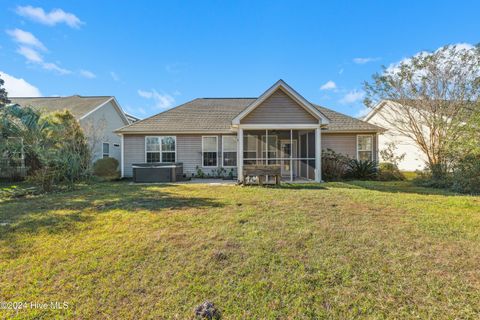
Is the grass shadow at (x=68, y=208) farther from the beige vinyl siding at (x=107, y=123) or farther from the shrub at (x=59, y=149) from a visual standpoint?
the beige vinyl siding at (x=107, y=123)

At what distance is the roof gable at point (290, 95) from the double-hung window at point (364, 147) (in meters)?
4.95

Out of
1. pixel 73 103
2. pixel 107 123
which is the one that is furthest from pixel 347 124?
pixel 73 103

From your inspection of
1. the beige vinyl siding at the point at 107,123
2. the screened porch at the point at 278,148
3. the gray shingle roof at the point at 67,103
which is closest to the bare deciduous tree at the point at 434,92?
the screened porch at the point at 278,148

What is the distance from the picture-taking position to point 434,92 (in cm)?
1142

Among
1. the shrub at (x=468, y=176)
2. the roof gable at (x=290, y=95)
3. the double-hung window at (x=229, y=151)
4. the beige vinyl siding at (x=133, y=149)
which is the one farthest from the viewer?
the double-hung window at (x=229, y=151)

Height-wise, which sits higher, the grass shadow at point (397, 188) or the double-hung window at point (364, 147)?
the double-hung window at point (364, 147)

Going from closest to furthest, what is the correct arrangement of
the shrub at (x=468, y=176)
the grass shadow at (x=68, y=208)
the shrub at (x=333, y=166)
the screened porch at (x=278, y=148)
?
1. the grass shadow at (x=68, y=208)
2. the shrub at (x=468, y=176)
3. the shrub at (x=333, y=166)
4. the screened porch at (x=278, y=148)

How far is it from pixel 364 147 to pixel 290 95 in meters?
6.77

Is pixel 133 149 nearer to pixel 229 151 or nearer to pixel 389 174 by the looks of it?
pixel 229 151

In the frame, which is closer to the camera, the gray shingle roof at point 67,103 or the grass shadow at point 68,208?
the grass shadow at point 68,208

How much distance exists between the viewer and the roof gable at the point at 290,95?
35.3 ft

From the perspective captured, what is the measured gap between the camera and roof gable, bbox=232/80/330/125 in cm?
1077

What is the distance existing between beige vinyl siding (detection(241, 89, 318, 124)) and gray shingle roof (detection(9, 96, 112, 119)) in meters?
13.5

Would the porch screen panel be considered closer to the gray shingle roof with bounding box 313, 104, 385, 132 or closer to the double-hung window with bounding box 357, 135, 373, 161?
the gray shingle roof with bounding box 313, 104, 385, 132
